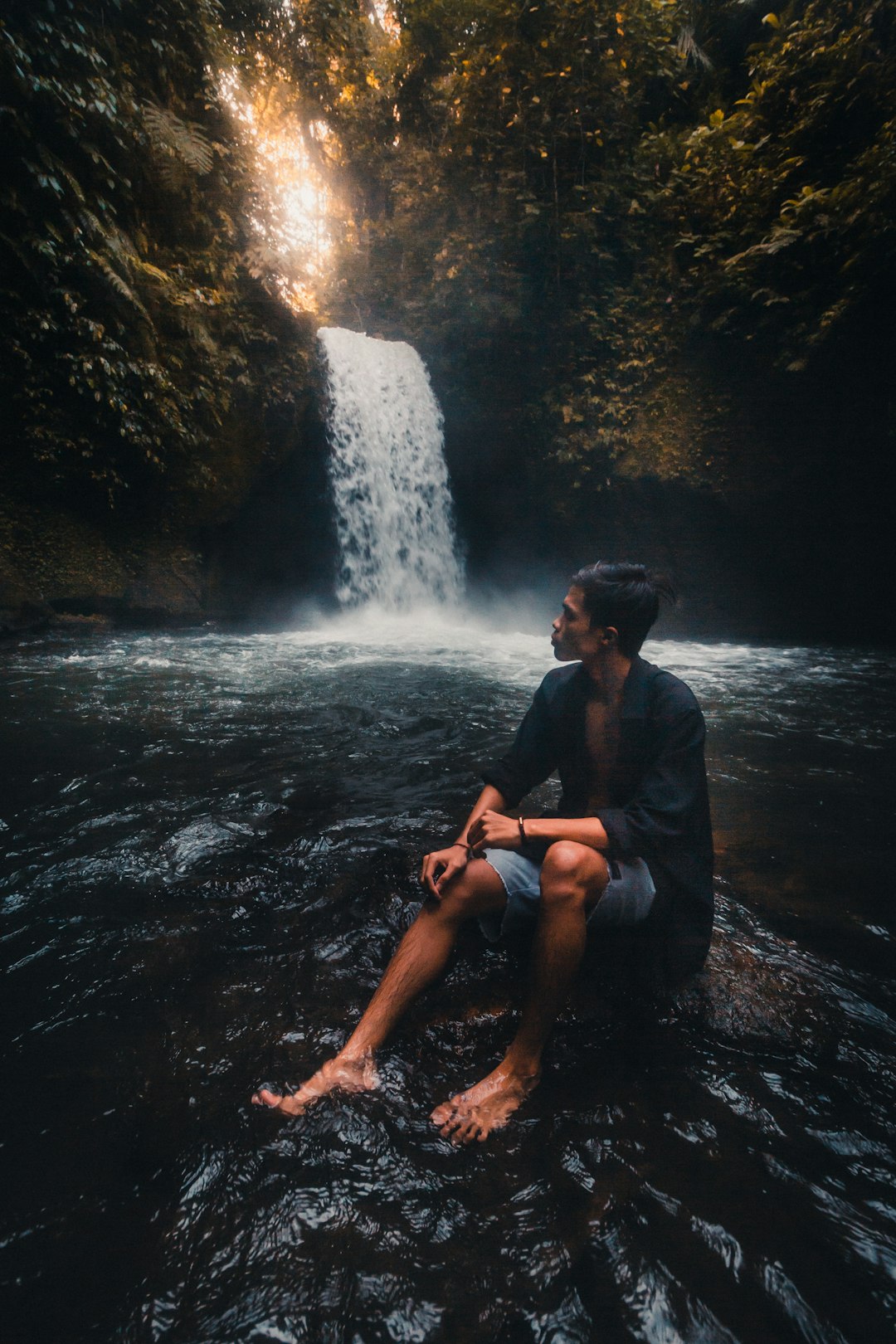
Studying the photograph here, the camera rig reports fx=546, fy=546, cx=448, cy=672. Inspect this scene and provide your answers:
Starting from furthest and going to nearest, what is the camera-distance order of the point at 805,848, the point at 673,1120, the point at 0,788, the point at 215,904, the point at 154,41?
the point at 154,41 < the point at 0,788 < the point at 805,848 < the point at 215,904 < the point at 673,1120

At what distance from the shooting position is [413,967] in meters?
1.84

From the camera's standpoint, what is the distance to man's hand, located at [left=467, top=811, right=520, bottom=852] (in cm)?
187

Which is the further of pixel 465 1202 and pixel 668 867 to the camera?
pixel 668 867

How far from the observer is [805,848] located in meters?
3.14

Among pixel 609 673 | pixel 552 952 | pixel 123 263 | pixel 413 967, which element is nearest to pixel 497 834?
pixel 552 952

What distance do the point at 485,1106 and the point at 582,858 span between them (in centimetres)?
76

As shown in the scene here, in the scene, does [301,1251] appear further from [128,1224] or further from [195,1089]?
[195,1089]

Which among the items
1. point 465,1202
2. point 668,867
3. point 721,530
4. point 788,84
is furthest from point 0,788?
point 788,84

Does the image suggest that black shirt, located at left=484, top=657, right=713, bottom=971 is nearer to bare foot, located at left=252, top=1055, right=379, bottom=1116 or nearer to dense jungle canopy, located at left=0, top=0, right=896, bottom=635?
bare foot, located at left=252, top=1055, right=379, bottom=1116

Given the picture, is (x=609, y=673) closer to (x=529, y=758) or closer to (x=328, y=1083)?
(x=529, y=758)

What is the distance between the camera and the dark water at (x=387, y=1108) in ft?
3.79

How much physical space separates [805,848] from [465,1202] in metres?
2.71

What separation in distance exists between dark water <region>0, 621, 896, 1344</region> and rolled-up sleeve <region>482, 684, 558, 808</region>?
702 millimetres

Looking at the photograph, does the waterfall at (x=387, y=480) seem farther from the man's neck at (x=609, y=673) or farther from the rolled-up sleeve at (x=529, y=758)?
the man's neck at (x=609, y=673)
